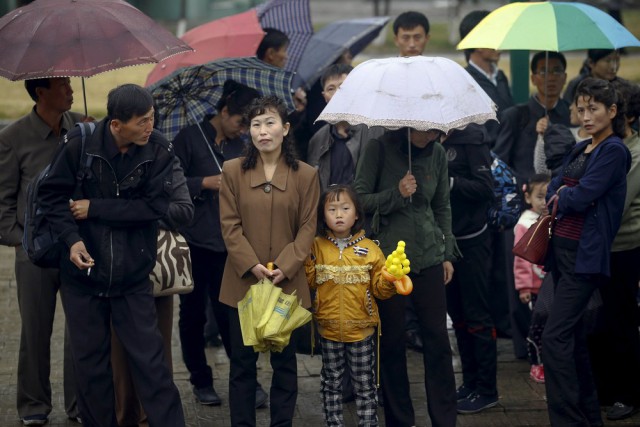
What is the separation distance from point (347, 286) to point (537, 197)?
2.11 metres

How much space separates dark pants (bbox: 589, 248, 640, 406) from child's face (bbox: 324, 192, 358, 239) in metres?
1.62

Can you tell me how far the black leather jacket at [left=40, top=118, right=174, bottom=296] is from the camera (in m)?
5.41

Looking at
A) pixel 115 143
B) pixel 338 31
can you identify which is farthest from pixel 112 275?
pixel 338 31

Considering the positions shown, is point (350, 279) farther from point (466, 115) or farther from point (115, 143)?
point (115, 143)

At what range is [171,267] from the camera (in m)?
5.90

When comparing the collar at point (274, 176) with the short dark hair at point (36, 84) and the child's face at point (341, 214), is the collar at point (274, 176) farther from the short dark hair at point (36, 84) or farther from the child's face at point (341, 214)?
the short dark hair at point (36, 84)

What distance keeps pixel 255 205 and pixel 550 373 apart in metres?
1.89

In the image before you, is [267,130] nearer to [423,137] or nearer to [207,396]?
[423,137]

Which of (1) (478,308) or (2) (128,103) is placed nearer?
(2) (128,103)

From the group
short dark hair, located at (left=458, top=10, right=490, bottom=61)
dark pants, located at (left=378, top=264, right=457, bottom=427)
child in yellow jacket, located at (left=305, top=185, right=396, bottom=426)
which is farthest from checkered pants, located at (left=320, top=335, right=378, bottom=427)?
short dark hair, located at (left=458, top=10, right=490, bottom=61)

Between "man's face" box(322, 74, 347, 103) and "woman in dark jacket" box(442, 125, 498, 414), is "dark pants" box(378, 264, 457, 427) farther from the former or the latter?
"man's face" box(322, 74, 347, 103)

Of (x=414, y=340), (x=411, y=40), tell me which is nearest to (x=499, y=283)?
(x=414, y=340)

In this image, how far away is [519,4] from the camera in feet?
23.3

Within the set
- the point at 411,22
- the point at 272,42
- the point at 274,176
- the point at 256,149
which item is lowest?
the point at 274,176
